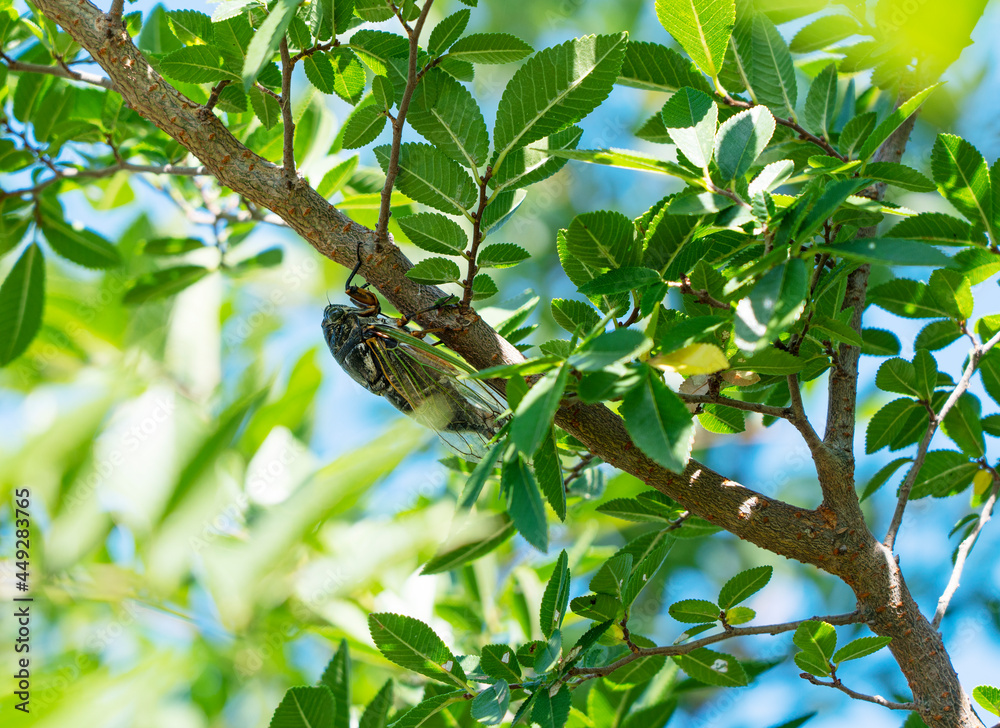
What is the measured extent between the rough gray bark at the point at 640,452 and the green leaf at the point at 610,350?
220mm

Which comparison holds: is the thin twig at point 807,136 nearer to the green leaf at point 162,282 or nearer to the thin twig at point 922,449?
the thin twig at point 922,449

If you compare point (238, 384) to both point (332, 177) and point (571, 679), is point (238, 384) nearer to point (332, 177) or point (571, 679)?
point (332, 177)

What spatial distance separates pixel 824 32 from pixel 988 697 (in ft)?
2.96

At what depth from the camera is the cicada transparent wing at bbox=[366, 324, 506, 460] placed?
42.9 inches

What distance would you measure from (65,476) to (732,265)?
3.54 feet

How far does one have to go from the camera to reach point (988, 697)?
2.63 ft

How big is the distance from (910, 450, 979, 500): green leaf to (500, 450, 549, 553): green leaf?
0.71 m

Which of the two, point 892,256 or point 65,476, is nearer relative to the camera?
point 892,256

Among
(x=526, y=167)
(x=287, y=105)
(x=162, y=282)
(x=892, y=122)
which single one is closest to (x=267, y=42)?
(x=287, y=105)

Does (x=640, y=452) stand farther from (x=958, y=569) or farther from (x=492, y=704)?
(x=958, y=569)

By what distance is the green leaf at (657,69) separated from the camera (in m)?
→ 0.87

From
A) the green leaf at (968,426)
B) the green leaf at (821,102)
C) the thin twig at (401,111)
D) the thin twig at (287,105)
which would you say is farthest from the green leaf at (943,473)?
the thin twig at (287,105)

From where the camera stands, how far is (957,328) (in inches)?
38.4

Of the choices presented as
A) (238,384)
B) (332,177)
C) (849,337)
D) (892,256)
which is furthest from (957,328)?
(238,384)
